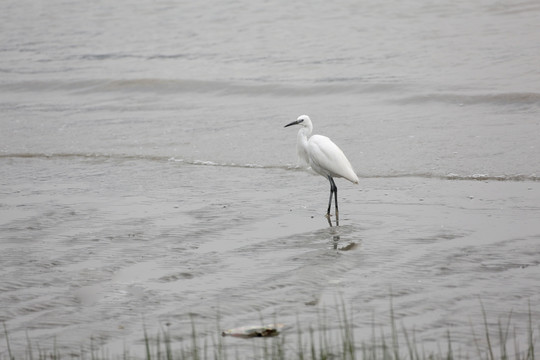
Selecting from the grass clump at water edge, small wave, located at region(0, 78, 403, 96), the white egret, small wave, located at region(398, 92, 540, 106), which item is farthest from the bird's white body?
small wave, located at region(0, 78, 403, 96)

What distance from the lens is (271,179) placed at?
28.8 feet

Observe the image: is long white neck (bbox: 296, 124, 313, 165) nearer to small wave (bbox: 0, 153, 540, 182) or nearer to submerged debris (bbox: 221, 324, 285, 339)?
small wave (bbox: 0, 153, 540, 182)

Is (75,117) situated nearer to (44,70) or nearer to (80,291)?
(44,70)

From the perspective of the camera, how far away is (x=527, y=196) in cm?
748

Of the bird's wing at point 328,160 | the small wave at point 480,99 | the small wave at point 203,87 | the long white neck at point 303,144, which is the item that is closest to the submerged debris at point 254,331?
the bird's wing at point 328,160

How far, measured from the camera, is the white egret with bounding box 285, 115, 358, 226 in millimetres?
7734

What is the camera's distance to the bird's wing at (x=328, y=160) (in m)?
7.73

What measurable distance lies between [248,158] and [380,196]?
240 centimetres

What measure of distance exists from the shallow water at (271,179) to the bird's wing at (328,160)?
270mm

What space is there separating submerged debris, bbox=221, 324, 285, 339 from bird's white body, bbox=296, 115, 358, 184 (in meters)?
3.47

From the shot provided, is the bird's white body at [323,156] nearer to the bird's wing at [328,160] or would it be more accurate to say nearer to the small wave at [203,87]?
the bird's wing at [328,160]

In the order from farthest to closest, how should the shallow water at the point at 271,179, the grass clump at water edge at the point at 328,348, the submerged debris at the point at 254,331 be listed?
the shallow water at the point at 271,179 → the submerged debris at the point at 254,331 → the grass clump at water edge at the point at 328,348

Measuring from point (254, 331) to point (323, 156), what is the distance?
3683mm

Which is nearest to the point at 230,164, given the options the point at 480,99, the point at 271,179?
the point at 271,179
